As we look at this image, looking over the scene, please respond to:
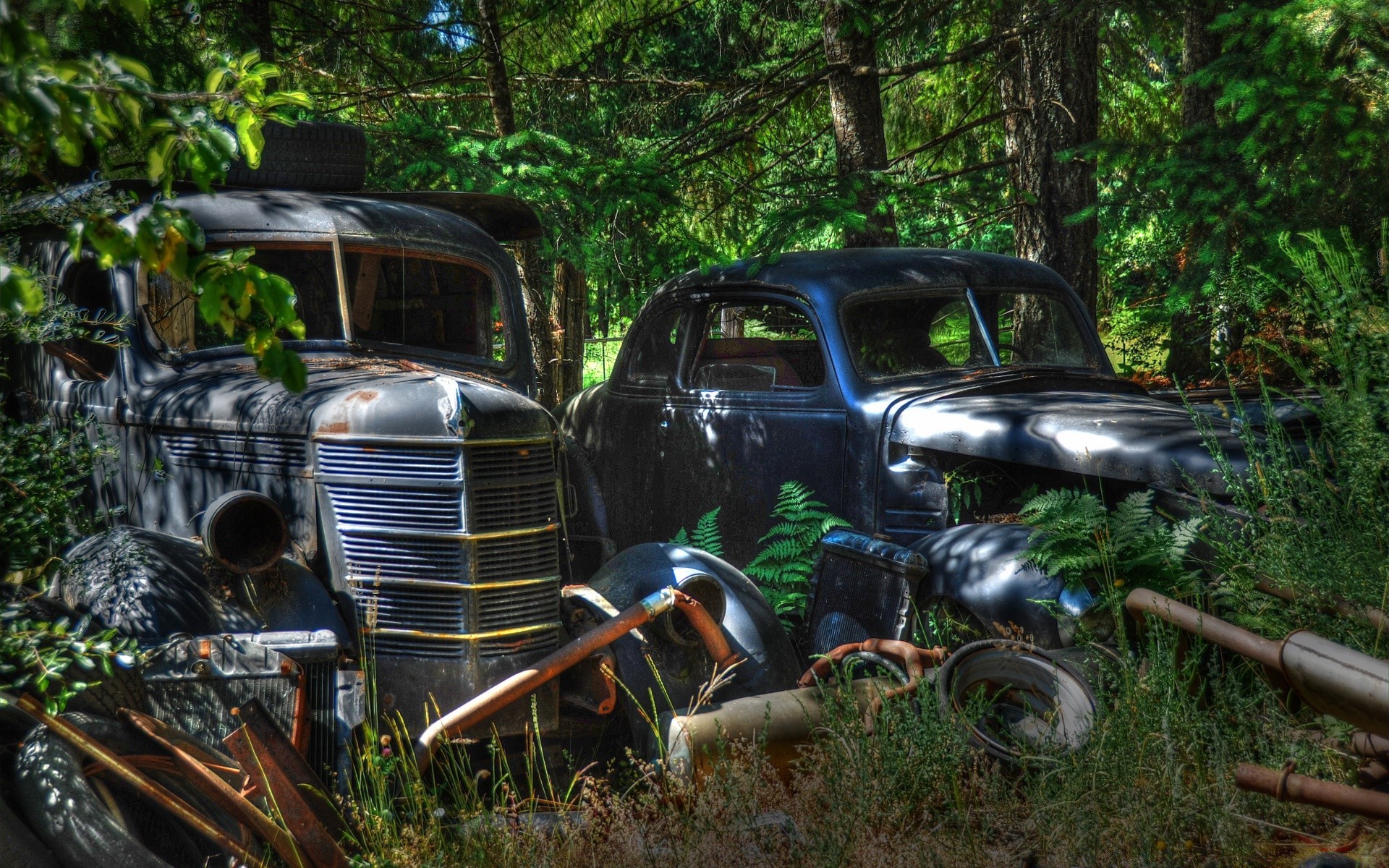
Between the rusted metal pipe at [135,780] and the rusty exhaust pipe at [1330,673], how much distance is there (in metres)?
2.81

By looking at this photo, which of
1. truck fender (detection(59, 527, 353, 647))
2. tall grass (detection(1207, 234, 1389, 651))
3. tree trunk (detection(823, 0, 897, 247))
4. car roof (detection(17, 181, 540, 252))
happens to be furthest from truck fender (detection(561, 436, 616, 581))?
tall grass (detection(1207, 234, 1389, 651))

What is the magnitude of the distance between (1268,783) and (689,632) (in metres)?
2.12

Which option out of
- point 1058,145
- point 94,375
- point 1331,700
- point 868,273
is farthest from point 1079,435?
point 1058,145

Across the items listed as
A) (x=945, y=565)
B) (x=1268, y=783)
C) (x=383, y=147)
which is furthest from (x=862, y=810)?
(x=383, y=147)

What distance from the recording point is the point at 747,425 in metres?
5.92

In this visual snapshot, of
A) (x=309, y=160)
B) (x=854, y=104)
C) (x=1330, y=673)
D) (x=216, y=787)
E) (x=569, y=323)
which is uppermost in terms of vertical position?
(x=854, y=104)

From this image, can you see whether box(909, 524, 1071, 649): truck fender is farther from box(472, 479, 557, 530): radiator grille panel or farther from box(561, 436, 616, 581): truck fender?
box(561, 436, 616, 581): truck fender

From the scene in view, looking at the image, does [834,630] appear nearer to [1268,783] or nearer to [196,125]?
[1268,783]

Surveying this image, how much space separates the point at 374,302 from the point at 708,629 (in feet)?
7.42

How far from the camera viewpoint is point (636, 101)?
418 inches

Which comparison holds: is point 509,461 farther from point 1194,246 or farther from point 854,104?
point 854,104

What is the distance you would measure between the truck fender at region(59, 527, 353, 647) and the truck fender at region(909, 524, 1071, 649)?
7.58 feet

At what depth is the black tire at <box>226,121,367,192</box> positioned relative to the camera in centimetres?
544

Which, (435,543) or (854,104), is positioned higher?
(854,104)
